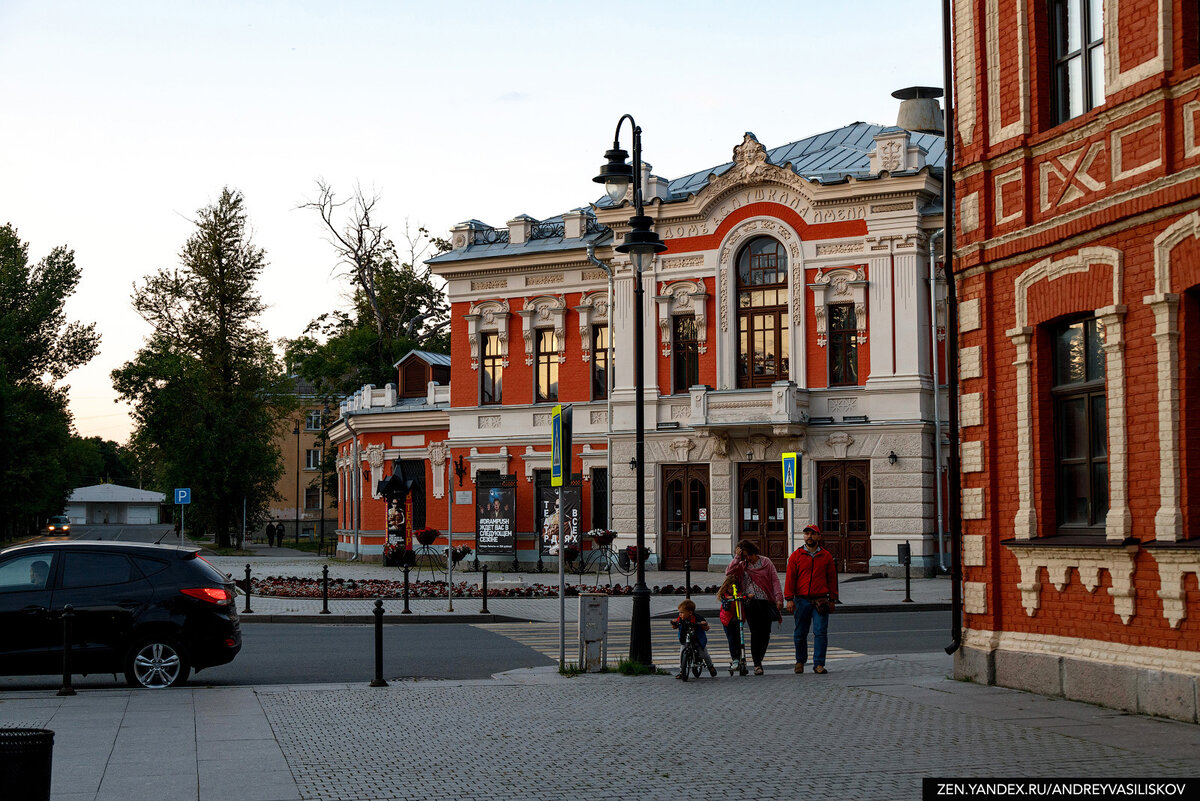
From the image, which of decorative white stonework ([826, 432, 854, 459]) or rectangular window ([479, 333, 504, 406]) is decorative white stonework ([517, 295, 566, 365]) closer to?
rectangular window ([479, 333, 504, 406])

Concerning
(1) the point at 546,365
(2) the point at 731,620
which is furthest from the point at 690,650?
(1) the point at 546,365

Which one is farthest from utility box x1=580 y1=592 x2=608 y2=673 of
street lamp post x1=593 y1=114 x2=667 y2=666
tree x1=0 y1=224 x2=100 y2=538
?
tree x1=0 y1=224 x2=100 y2=538

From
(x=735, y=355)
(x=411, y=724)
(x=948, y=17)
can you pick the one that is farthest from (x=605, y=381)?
(x=411, y=724)

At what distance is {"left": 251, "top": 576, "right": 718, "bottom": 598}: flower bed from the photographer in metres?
28.4

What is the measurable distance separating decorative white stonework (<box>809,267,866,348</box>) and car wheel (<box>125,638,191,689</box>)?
24.8 meters

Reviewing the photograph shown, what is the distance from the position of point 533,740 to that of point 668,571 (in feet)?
89.8

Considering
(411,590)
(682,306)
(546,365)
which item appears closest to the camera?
(411,590)

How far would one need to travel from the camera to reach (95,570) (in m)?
14.2

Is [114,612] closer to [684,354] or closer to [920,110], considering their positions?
[684,354]

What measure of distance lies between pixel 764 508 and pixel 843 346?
5017 millimetres

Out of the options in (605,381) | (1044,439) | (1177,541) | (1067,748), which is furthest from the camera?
(605,381)

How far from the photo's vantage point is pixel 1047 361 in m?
13.5

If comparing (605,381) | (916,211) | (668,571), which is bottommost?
Result: (668,571)

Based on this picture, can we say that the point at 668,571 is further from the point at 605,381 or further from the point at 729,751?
the point at 729,751
